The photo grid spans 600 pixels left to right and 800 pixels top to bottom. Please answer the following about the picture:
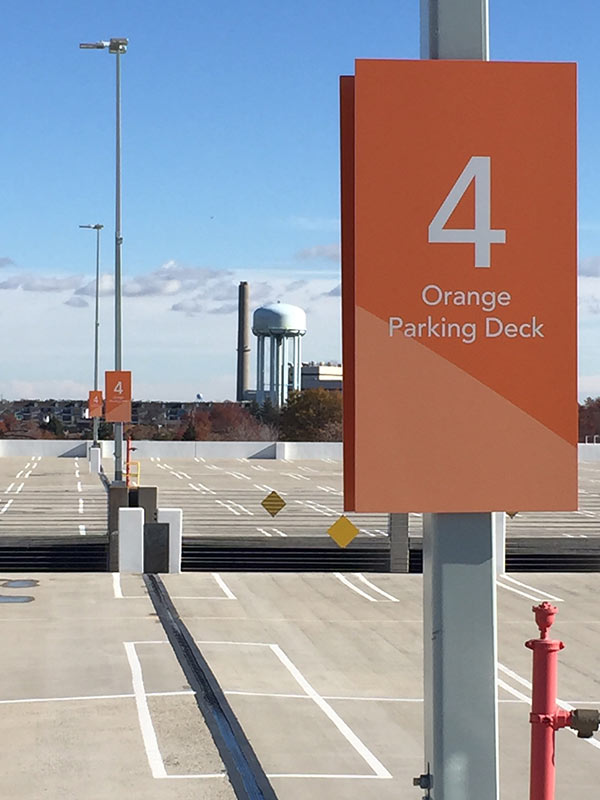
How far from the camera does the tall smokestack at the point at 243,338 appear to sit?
417 ft

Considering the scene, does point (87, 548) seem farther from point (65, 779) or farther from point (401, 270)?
point (401, 270)

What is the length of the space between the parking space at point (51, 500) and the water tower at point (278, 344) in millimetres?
42248

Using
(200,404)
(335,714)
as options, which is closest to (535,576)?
(335,714)

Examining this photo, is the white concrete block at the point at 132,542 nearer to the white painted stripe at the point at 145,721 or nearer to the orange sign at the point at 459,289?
the white painted stripe at the point at 145,721

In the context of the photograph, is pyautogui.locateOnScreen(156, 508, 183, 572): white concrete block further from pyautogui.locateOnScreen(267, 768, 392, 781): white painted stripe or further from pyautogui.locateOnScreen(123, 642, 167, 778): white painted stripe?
pyautogui.locateOnScreen(267, 768, 392, 781): white painted stripe

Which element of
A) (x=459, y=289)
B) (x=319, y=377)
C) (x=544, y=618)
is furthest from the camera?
(x=319, y=377)

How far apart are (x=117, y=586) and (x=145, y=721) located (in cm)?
1081


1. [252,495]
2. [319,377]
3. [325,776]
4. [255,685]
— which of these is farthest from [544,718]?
[319,377]

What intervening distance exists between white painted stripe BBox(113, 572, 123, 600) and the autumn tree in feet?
261

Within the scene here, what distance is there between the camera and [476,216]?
4133 millimetres

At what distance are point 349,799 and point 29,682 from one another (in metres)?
5.48

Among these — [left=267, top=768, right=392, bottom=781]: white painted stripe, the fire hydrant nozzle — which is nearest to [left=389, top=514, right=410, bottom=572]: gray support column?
[left=267, top=768, right=392, bottom=781]: white painted stripe

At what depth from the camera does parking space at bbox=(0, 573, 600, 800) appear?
9789 millimetres

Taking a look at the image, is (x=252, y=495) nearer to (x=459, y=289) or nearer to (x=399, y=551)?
(x=399, y=551)
